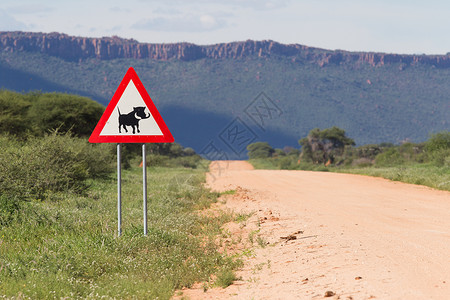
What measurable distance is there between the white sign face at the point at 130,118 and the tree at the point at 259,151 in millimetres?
80234

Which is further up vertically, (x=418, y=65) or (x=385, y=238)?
(x=418, y=65)

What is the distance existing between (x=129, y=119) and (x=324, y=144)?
58.1m

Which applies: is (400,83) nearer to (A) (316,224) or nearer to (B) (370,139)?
(B) (370,139)

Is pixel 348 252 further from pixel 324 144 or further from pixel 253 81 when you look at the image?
pixel 253 81

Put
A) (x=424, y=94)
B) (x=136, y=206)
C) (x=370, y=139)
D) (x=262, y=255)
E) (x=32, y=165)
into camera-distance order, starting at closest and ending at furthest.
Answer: (x=262, y=255) → (x=136, y=206) → (x=32, y=165) → (x=370, y=139) → (x=424, y=94)

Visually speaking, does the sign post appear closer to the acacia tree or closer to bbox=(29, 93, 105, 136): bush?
bbox=(29, 93, 105, 136): bush

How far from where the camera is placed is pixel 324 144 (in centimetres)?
6412

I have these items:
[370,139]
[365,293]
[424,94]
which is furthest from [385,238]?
[424,94]

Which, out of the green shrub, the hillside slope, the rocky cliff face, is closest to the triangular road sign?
the green shrub

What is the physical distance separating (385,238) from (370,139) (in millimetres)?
97659

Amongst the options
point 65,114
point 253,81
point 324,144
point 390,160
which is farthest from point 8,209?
point 253,81

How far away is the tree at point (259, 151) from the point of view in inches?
3502

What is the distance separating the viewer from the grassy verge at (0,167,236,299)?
5477mm

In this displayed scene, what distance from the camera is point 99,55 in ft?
436
